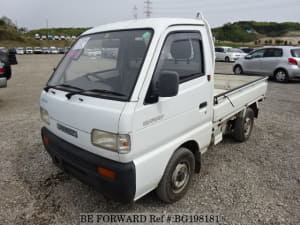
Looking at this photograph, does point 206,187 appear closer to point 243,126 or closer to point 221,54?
point 243,126

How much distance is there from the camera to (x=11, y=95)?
8469 millimetres

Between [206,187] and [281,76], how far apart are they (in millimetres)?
9839

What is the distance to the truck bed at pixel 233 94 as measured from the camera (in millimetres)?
3270

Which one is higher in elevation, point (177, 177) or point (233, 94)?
point (233, 94)

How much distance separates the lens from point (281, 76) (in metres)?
10.8

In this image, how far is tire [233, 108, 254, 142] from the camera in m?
4.15

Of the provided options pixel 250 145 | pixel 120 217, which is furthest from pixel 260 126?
pixel 120 217

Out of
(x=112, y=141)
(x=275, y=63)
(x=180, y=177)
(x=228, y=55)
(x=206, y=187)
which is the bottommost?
(x=206, y=187)

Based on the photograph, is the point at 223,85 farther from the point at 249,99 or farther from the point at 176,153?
the point at 176,153

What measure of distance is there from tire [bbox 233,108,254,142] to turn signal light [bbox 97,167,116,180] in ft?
9.44

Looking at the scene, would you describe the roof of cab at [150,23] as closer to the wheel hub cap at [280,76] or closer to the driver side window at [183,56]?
the driver side window at [183,56]

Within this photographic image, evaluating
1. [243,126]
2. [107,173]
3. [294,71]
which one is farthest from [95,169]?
[294,71]

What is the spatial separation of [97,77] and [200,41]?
1323 mm

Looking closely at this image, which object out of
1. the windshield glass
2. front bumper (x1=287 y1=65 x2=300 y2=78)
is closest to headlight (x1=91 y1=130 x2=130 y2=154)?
the windshield glass
